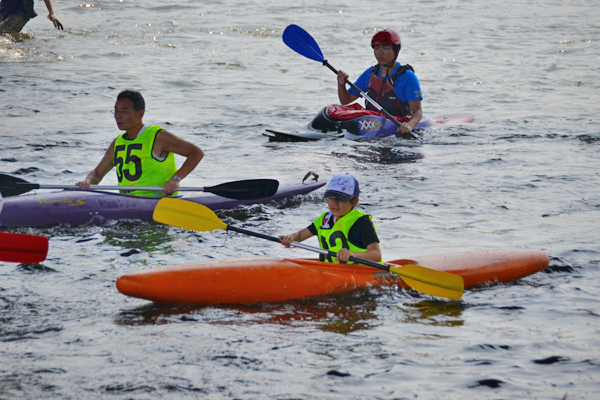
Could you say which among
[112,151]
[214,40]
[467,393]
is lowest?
[467,393]

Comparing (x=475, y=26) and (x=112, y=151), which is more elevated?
(x=475, y=26)

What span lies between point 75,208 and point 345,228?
7.51 ft

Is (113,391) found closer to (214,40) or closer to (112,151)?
(112,151)

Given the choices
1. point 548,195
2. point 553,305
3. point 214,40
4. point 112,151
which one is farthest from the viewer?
point 214,40

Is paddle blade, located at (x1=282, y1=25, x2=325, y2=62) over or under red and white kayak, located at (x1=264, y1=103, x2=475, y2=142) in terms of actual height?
over

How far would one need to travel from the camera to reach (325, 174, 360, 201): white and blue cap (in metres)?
3.83

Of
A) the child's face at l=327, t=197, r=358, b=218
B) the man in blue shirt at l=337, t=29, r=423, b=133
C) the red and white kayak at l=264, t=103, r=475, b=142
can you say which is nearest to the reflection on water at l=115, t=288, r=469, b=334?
the child's face at l=327, t=197, r=358, b=218

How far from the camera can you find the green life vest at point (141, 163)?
4961 mm

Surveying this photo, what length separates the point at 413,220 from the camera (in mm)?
5387

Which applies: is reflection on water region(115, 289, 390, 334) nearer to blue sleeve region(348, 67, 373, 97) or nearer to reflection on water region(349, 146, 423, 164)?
reflection on water region(349, 146, 423, 164)

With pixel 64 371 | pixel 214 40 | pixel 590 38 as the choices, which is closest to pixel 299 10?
pixel 214 40

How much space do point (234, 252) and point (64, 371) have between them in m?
1.88

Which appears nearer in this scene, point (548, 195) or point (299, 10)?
point (548, 195)

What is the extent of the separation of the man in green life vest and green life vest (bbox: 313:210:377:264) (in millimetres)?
1406
